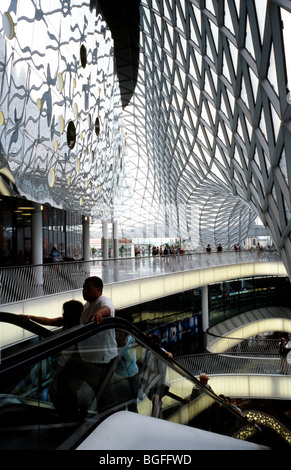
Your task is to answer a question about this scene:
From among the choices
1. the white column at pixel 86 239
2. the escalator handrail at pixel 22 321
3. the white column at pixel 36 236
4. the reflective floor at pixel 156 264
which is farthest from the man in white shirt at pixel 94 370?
the white column at pixel 86 239

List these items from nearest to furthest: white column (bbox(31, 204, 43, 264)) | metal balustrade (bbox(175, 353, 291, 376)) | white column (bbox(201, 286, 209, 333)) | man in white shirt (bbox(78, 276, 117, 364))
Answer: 1. man in white shirt (bbox(78, 276, 117, 364))
2. white column (bbox(31, 204, 43, 264))
3. metal balustrade (bbox(175, 353, 291, 376))
4. white column (bbox(201, 286, 209, 333))

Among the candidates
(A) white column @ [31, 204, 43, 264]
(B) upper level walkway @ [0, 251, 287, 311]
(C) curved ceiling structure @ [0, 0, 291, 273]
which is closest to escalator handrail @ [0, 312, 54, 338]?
(B) upper level walkway @ [0, 251, 287, 311]

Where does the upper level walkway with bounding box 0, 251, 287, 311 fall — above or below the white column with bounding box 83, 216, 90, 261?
below

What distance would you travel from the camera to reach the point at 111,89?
110 feet

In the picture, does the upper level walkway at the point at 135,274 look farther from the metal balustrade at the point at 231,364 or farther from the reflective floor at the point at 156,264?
the metal balustrade at the point at 231,364

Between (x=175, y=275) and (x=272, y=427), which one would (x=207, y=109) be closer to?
(x=175, y=275)

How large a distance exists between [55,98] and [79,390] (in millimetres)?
17139

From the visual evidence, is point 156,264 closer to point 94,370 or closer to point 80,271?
point 80,271

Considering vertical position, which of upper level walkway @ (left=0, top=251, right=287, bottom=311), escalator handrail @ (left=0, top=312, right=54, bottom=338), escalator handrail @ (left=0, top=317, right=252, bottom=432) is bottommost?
upper level walkway @ (left=0, top=251, right=287, bottom=311)

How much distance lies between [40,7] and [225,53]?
8891 millimetres

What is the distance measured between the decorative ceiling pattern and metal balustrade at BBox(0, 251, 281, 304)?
4.06 meters

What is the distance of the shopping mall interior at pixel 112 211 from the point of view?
12.7ft

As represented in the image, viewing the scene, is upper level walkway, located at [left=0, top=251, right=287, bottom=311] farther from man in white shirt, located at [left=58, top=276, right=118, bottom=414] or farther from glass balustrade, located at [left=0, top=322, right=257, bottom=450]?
man in white shirt, located at [left=58, top=276, right=118, bottom=414]

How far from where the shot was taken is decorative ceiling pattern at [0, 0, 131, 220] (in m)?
13.3
